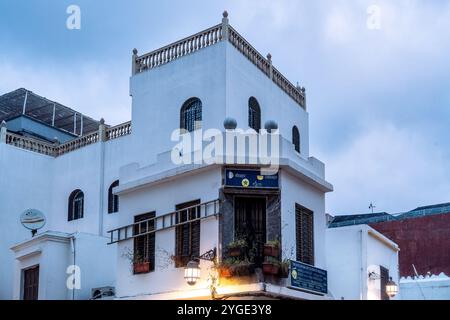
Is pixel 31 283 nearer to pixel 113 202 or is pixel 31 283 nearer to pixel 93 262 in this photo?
pixel 93 262

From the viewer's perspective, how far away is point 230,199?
15891 mm

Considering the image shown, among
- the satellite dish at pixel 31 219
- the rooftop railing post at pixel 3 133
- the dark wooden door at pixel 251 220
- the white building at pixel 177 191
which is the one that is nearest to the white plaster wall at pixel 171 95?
the white building at pixel 177 191

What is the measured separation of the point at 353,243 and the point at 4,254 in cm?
1201

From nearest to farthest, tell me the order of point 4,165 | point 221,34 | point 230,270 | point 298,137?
point 230,270 → point 221,34 → point 298,137 → point 4,165

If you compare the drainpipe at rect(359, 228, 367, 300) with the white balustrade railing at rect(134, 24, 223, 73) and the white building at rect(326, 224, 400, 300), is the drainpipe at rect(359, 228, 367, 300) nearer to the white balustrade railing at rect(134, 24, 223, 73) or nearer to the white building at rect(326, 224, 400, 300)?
the white building at rect(326, 224, 400, 300)

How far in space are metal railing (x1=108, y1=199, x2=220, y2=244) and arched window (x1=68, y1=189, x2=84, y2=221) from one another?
8.42 meters

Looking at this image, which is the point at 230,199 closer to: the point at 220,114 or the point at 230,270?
the point at 230,270

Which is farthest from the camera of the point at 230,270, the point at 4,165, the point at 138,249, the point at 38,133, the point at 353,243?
the point at 38,133

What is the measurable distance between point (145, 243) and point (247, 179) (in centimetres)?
304

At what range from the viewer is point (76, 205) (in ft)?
85.7

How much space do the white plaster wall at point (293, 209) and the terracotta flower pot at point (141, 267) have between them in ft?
10.4

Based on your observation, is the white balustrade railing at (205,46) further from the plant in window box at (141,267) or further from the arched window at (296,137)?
the plant in window box at (141,267)

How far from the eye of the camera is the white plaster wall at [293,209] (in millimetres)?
15948

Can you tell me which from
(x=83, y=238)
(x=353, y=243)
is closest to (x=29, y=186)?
(x=83, y=238)
